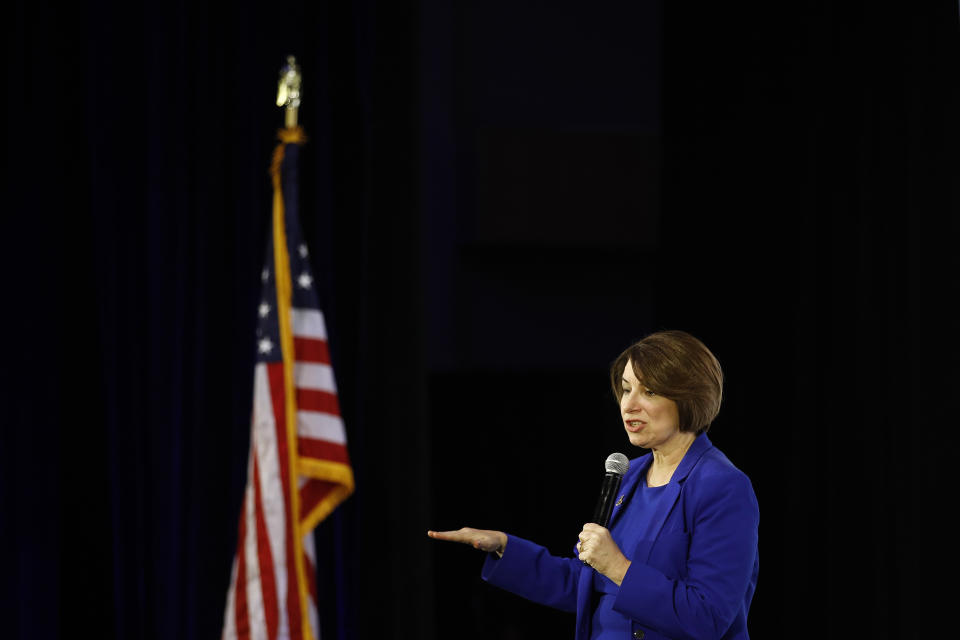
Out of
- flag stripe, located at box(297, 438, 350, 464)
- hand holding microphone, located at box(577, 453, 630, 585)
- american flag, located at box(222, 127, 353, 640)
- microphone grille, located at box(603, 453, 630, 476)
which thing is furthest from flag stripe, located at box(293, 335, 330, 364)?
hand holding microphone, located at box(577, 453, 630, 585)

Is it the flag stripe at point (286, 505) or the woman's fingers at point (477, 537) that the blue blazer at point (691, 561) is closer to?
the woman's fingers at point (477, 537)

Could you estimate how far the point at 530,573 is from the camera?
6.21 feet

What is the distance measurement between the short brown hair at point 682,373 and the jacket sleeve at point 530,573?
1.19 ft

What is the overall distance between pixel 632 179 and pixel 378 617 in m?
2.67

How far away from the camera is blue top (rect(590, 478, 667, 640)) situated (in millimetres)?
1753

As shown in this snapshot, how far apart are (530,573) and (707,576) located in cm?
37

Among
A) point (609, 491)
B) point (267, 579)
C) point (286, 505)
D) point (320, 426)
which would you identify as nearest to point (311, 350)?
point (320, 426)

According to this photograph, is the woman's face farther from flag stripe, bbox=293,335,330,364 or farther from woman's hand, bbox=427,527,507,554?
flag stripe, bbox=293,335,330,364

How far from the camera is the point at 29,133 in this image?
4.16 m

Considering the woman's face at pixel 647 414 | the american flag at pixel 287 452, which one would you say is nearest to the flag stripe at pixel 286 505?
the american flag at pixel 287 452

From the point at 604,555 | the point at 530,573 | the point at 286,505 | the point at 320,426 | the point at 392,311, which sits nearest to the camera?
the point at 604,555

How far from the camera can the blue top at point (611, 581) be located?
175 centimetres

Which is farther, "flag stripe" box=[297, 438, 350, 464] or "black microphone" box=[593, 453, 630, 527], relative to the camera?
"flag stripe" box=[297, 438, 350, 464]

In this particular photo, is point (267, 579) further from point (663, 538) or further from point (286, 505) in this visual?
point (663, 538)
